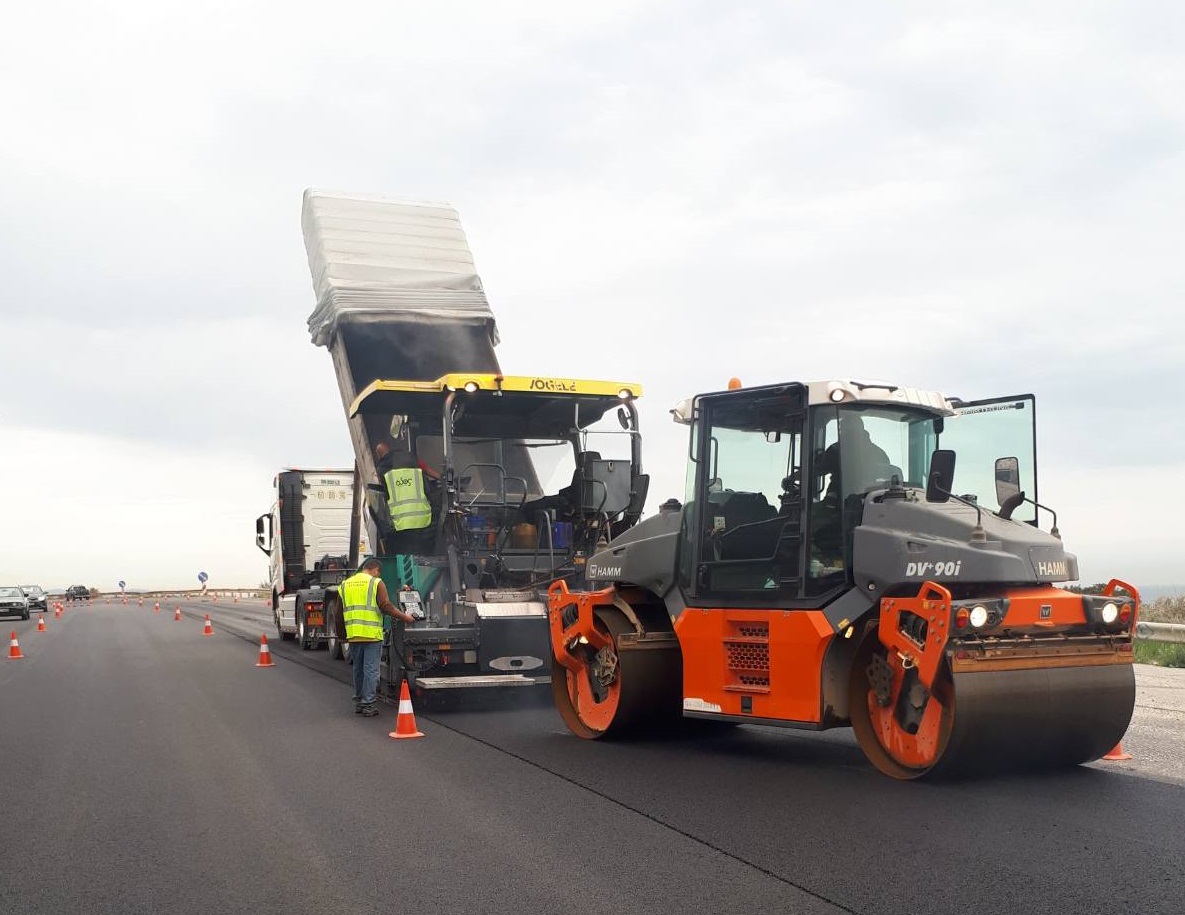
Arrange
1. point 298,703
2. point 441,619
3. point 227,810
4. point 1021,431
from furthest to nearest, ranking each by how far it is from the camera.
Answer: point 298,703
point 441,619
point 1021,431
point 227,810

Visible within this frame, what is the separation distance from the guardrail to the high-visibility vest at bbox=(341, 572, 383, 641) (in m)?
9.41

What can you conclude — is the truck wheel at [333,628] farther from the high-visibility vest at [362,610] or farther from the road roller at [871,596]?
the road roller at [871,596]

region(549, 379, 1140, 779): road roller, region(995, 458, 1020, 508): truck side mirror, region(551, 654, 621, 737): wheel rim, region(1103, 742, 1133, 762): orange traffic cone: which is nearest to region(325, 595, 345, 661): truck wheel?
region(551, 654, 621, 737): wheel rim

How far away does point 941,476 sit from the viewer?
731cm

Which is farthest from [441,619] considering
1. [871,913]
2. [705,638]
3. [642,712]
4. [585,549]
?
[871,913]

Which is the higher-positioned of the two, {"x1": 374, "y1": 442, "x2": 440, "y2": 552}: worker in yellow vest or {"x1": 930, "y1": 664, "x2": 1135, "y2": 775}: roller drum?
{"x1": 374, "y1": 442, "x2": 440, "y2": 552}: worker in yellow vest

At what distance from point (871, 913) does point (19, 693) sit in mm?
12031

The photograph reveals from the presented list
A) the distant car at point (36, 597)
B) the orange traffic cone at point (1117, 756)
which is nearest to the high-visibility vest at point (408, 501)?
the orange traffic cone at point (1117, 756)

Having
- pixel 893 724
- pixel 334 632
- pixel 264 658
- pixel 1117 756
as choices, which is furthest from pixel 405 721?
pixel 264 658

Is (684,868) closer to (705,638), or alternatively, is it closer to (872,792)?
(872,792)

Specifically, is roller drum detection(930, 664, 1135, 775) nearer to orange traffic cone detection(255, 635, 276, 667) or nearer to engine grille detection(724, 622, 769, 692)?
engine grille detection(724, 622, 769, 692)

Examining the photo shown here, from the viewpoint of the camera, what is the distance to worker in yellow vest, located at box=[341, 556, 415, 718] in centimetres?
1150

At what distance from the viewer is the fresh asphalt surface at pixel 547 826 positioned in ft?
17.2

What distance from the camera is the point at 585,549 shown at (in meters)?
12.7
